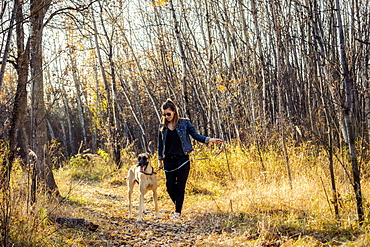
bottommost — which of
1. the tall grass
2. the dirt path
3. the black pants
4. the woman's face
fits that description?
the dirt path

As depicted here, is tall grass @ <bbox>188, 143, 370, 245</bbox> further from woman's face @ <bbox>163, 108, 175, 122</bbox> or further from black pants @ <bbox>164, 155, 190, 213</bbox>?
woman's face @ <bbox>163, 108, 175, 122</bbox>

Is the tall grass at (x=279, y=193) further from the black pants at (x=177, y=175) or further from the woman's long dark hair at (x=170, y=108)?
the woman's long dark hair at (x=170, y=108)

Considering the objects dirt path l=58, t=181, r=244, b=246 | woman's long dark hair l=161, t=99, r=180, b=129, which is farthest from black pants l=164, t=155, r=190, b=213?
woman's long dark hair l=161, t=99, r=180, b=129

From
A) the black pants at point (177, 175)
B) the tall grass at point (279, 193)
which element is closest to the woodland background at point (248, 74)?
the tall grass at point (279, 193)

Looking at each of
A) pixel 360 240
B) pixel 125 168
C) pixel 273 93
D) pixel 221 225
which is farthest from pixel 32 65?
pixel 273 93

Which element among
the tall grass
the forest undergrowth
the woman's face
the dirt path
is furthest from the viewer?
the woman's face

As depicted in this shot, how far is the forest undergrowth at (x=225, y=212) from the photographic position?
3924 mm

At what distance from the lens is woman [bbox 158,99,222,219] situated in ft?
18.2

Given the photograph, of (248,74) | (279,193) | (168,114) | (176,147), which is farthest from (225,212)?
(248,74)

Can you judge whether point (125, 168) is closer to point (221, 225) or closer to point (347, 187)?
point (221, 225)

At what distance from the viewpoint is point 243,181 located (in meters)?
7.28

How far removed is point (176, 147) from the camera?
5.59 m

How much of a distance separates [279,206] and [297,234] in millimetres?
1044

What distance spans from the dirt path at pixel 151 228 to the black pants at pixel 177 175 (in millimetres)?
367
